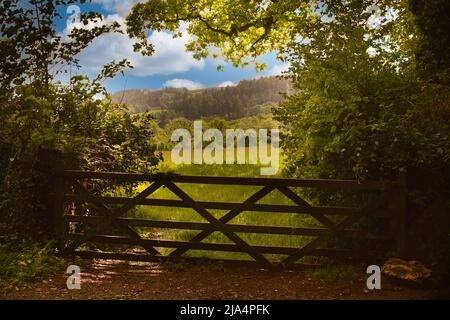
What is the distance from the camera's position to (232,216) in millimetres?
→ 7988

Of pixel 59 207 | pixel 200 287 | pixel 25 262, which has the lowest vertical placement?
pixel 200 287

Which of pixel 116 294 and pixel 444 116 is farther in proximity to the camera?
pixel 444 116

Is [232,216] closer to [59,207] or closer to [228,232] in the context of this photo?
[228,232]

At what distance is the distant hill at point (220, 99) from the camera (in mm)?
26234

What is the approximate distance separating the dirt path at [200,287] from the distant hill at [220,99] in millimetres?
17438

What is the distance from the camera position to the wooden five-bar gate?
759 centimetres

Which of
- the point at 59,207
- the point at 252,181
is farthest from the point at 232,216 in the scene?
the point at 59,207

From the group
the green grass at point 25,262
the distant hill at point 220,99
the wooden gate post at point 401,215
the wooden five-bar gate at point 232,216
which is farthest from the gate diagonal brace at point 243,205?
the distant hill at point 220,99

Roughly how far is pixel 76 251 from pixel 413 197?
6482 mm

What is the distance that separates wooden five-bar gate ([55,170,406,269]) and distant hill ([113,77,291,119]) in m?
16.2

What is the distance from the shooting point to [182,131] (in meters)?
20.2

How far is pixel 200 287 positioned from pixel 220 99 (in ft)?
76.0
